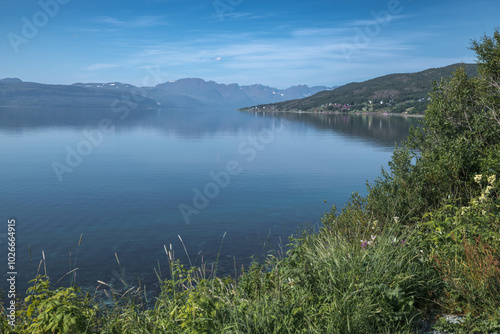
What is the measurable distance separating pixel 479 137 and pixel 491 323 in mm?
13014

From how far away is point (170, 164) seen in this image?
47188mm

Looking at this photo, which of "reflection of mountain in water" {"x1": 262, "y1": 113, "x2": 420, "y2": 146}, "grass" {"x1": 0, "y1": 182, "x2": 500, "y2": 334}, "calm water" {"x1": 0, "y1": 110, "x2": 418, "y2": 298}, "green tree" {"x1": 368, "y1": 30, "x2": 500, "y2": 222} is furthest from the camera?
"reflection of mountain in water" {"x1": 262, "y1": 113, "x2": 420, "y2": 146}

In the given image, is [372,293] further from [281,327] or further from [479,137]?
[479,137]

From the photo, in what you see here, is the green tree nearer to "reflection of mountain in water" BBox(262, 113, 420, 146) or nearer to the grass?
the grass

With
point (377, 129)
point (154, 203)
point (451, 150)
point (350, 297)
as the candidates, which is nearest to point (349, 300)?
point (350, 297)

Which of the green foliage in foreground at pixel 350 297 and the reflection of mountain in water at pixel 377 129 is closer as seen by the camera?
the green foliage in foreground at pixel 350 297

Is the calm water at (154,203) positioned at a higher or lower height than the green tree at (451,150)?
lower

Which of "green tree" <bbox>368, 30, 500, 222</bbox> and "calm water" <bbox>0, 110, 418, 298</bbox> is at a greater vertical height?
"green tree" <bbox>368, 30, 500, 222</bbox>

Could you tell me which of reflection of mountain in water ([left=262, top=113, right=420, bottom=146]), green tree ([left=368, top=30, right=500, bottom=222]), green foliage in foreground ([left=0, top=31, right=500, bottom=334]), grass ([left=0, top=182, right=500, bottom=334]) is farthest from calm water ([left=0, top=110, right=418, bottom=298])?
reflection of mountain in water ([left=262, top=113, right=420, bottom=146])

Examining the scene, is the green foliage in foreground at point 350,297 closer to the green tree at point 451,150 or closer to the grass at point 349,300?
the grass at point 349,300

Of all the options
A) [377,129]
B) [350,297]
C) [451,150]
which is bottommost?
[377,129]

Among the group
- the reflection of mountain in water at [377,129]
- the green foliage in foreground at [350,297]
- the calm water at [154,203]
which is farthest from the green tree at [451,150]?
the reflection of mountain in water at [377,129]

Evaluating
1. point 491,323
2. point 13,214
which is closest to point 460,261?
point 491,323

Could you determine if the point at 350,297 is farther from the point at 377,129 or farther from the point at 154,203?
the point at 377,129
